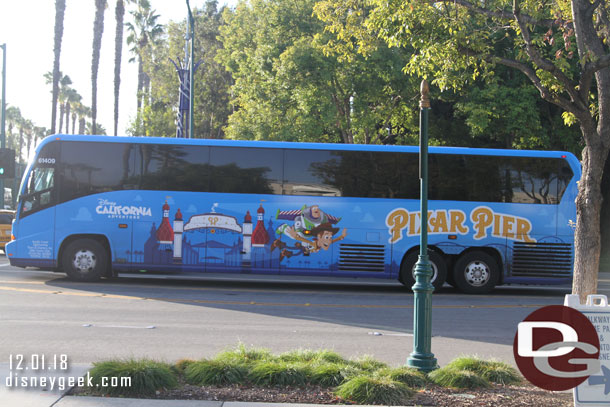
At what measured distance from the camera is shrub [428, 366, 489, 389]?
21.4ft

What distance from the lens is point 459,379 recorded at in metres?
6.56

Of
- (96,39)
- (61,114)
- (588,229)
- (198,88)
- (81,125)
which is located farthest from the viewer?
→ (81,125)

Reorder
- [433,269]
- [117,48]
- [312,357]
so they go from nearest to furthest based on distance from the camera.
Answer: [312,357]
[433,269]
[117,48]

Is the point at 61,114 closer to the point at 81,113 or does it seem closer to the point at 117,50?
the point at 81,113

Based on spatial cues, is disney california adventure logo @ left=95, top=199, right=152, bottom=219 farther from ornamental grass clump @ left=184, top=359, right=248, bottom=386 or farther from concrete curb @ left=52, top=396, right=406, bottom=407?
concrete curb @ left=52, top=396, right=406, bottom=407

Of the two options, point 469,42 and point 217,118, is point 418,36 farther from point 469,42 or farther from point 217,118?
point 217,118

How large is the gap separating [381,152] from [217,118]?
3011cm

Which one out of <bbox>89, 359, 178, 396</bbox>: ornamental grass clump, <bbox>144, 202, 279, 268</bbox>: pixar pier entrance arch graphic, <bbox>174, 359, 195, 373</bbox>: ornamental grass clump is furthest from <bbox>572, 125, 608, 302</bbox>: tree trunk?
<bbox>144, 202, 279, 268</bbox>: pixar pier entrance arch graphic

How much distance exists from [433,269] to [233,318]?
602 cm

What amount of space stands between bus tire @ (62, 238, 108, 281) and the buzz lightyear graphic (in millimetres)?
4332

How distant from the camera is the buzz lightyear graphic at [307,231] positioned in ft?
50.9

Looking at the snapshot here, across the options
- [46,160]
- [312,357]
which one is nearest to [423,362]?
[312,357]

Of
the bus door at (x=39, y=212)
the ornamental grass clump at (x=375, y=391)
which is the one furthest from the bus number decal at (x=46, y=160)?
the ornamental grass clump at (x=375, y=391)

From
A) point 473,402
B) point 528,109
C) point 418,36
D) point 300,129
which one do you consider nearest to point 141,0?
point 300,129
